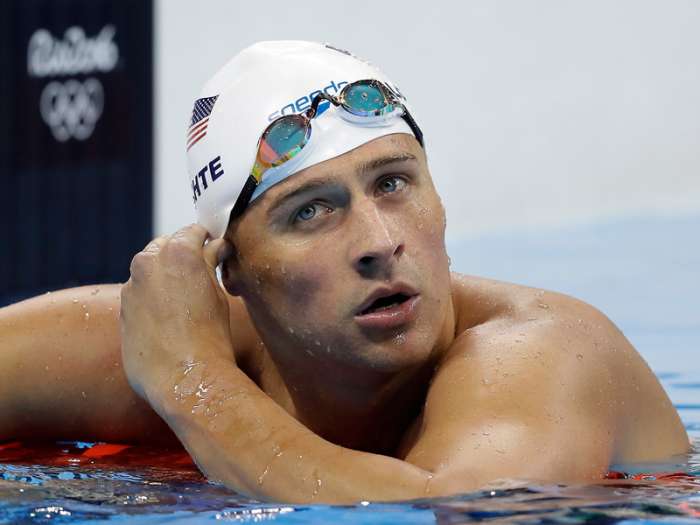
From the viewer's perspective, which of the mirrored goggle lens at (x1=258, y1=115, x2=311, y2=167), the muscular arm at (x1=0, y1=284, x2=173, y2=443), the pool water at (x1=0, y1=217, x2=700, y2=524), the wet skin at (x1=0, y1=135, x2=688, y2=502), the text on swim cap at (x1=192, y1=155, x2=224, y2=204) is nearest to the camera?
the pool water at (x1=0, y1=217, x2=700, y2=524)

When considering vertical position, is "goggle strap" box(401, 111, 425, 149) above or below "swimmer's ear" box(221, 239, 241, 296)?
above

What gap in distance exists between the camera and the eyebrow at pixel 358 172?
270cm

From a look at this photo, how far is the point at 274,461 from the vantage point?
237 centimetres

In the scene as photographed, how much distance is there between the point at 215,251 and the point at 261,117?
33 centimetres

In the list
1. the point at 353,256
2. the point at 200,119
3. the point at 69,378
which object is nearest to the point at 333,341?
the point at 353,256

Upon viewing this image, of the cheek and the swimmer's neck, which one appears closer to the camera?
the cheek

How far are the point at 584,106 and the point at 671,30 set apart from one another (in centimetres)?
68

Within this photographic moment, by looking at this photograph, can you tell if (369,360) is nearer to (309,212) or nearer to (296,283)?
(296,283)

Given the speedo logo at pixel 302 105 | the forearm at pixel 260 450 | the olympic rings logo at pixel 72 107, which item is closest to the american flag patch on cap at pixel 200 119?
the speedo logo at pixel 302 105

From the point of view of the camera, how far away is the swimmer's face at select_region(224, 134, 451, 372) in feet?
8.34

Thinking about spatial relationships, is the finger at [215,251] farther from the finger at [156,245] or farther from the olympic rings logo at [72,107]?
the olympic rings logo at [72,107]

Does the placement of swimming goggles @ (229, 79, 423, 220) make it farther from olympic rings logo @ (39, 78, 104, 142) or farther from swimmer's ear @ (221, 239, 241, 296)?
olympic rings logo @ (39, 78, 104, 142)

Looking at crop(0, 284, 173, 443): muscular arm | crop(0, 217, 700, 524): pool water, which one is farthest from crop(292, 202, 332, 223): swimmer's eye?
crop(0, 284, 173, 443): muscular arm

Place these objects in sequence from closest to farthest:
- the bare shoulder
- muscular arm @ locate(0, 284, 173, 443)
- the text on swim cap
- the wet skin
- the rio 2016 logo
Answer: the wet skin
the bare shoulder
the text on swim cap
muscular arm @ locate(0, 284, 173, 443)
the rio 2016 logo
